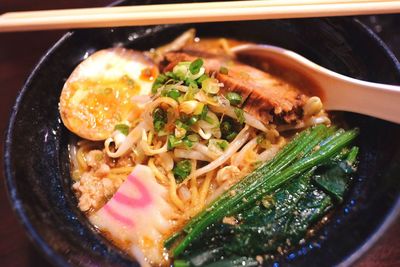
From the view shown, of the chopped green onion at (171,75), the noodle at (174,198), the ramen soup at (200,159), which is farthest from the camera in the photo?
the chopped green onion at (171,75)

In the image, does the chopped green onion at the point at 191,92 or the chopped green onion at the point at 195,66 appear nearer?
the chopped green onion at the point at 191,92

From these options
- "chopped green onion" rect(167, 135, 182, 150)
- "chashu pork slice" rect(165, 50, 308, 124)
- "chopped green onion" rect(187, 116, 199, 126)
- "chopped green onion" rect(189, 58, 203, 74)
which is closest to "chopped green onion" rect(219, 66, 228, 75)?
"chashu pork slice" rect(165, 50, 308, 124)

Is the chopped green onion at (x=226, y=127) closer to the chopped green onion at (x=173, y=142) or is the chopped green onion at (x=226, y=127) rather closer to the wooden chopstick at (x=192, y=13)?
the chopped green onion at (x=173, y=142)

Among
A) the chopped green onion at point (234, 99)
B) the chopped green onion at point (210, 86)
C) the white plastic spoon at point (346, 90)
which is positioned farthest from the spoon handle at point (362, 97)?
the chopped green onion at point (210, 86)

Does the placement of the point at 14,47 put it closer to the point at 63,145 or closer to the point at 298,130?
the point at 63,145

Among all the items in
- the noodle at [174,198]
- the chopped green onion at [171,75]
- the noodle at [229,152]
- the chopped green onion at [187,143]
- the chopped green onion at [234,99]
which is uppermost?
the chopped green onion at [171,75]

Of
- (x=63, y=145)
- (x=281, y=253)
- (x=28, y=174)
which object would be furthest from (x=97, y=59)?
(x=281, y=253)

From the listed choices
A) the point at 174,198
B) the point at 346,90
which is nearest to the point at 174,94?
the point at 174,198

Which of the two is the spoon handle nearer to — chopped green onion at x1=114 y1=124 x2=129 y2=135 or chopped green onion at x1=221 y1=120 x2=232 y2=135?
chopped green onion at x1=221 y1=120 x2=232 y2=135

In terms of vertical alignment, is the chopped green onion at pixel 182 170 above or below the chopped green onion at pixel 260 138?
below
